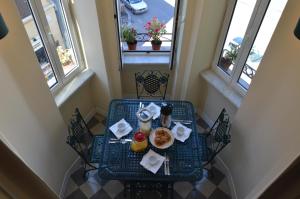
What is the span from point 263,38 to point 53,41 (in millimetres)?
2026

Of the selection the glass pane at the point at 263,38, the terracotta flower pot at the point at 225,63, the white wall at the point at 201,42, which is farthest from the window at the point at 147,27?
the glass pane at the point at 263,38

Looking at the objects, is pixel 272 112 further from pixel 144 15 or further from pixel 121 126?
pixel 144 15

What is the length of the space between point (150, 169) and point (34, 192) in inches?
50.9

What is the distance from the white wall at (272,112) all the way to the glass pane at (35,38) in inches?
76.3

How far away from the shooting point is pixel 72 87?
2545 millimetres

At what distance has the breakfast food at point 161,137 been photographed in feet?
6.46

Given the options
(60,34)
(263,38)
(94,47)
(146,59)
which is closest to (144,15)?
(146,59)

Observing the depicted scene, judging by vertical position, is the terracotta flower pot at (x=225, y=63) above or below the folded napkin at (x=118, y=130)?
above

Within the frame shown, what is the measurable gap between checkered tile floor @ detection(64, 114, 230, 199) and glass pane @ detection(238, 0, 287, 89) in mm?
1106

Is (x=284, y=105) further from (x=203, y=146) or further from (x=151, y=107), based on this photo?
(x=151, y=107)

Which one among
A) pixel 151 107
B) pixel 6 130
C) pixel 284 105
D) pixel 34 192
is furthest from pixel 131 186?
pixel 34 192

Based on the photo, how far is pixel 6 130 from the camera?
4.96 ft

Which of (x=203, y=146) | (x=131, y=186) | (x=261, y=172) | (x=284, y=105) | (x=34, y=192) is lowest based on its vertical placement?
(x=131, y=186)

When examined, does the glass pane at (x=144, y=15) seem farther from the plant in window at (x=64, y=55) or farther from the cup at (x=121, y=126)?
the cup at (x=121, y=126)
